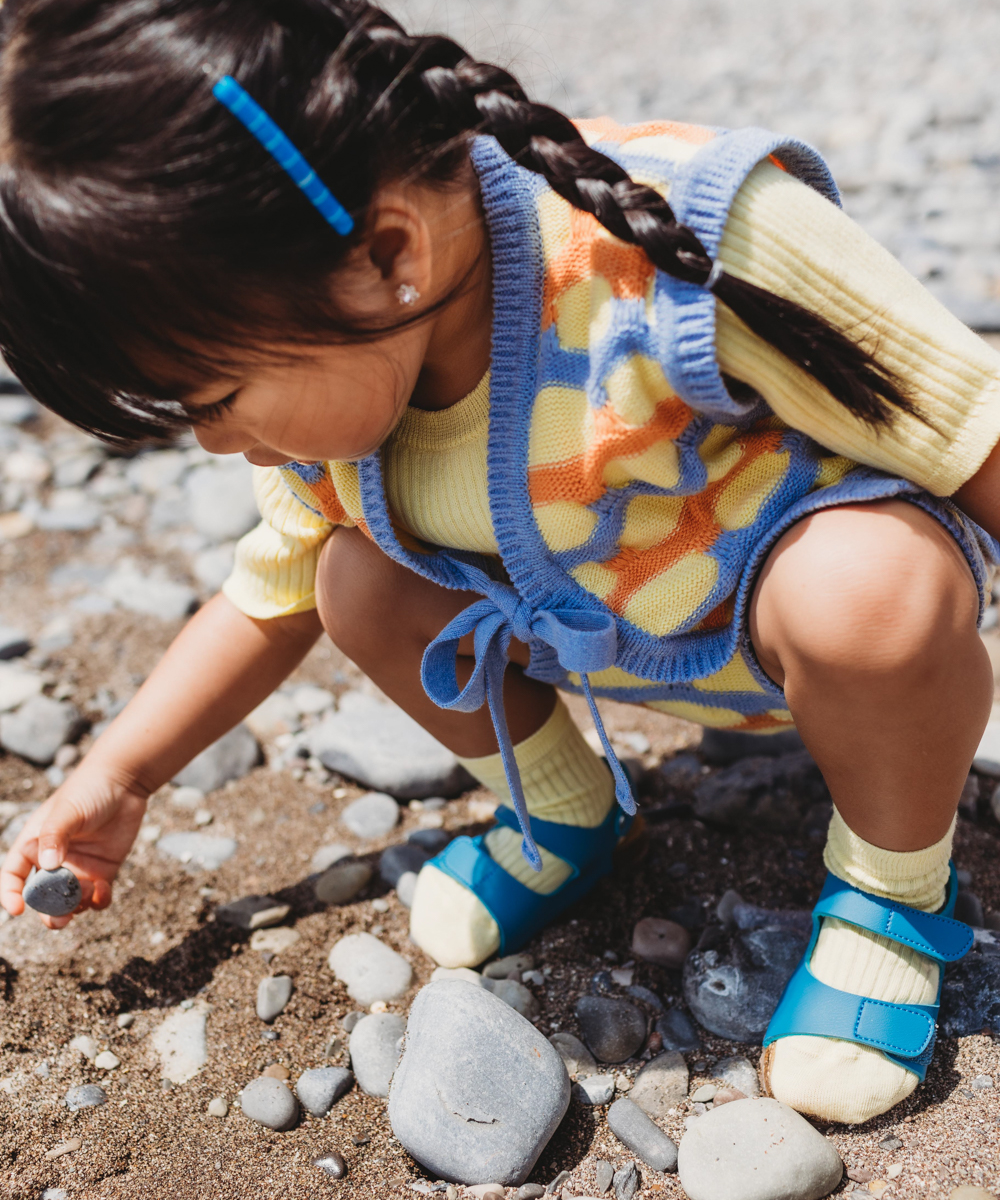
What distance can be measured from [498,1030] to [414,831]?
1.96 ft

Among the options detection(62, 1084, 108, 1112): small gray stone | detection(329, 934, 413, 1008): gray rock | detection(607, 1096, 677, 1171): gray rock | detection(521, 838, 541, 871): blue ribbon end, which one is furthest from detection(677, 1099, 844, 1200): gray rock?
detection(62, 1084, 108, 1112): small gray stone

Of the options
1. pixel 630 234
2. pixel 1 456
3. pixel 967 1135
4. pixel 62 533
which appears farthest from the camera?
pixel 1 456

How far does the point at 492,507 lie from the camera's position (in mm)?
1325

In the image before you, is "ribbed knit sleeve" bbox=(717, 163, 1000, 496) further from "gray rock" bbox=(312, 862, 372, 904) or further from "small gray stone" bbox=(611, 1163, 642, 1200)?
"gray rock" bbox=(312, 862, 372, 904)

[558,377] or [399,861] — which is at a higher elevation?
[558,377]

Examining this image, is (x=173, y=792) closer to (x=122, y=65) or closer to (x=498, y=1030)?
(x=498, y=1030)

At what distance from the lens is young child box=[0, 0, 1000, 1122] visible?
102 centimetres

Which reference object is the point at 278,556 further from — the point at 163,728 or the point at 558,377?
the point at 558,377

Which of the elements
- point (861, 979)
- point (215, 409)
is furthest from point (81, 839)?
point (861, 979)

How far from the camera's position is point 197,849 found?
1.89 metres

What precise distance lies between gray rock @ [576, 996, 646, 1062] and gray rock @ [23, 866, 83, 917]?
0.73 m

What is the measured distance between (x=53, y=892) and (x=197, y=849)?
342 millimetres

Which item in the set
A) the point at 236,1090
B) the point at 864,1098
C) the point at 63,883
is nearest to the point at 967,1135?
the point at 864,1098

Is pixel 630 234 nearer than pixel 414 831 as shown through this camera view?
Yes
